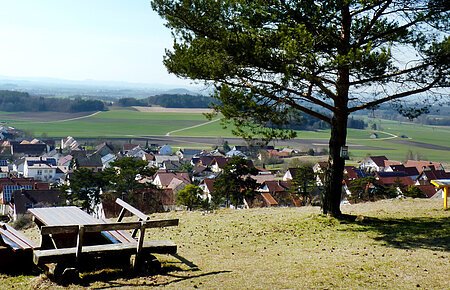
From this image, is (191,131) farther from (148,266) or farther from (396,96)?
(148,266)

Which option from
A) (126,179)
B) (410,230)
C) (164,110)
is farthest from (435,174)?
(164,110)

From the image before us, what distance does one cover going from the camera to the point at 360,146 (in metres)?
79.9

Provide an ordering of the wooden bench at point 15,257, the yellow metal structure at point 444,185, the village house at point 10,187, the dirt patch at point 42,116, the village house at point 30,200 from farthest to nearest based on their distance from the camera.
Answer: the dirt patch at point 42,116 < the village house at point 10,187 < the village house at point 30,200 < the yellow metal structure at point 444,185 < the wooden bench at point 15,257

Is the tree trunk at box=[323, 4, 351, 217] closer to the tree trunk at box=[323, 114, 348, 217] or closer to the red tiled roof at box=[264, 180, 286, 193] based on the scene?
the tree trunk at box=[323, 114, 348, 217]

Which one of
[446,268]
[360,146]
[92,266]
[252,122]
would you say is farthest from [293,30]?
[360,146]

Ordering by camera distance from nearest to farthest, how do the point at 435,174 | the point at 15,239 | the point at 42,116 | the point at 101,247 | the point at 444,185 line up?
the point at 101,247 → the point at 15,239 → the point at 444,185 → the point at 435,174 → the point at 42,116

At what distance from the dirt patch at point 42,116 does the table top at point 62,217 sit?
118176 millimetres

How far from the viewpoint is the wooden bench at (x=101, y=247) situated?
7398mm

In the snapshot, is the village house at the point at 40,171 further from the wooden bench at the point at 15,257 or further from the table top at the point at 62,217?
the wooden bench at the point at 15,257

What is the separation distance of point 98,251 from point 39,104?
139m

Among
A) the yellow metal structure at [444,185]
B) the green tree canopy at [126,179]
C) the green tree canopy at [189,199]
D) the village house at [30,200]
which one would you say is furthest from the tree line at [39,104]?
the yellow metal structure at [444,185]

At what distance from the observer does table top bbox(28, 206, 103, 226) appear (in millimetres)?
8391

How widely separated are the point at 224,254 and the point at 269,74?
3971 millimetres

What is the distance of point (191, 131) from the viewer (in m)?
107
